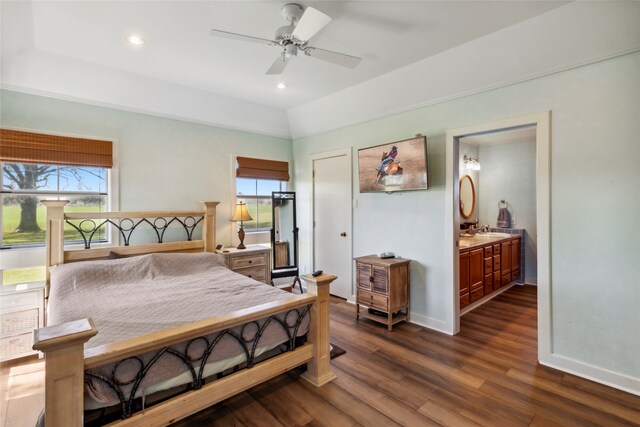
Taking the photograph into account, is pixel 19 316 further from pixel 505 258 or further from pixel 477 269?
pixel 505 258

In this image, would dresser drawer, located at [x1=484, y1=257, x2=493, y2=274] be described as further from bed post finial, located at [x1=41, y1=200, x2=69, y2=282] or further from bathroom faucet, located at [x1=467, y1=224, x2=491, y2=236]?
bed post finial, located at [x1=41, y1=200, x2=69, y2=282]

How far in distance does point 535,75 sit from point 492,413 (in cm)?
270

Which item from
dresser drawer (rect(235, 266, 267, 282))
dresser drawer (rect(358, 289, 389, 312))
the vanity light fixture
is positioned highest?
the vanity light fixture

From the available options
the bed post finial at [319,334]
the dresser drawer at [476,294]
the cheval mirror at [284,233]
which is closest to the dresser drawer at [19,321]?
the bed post finial at [319,334]

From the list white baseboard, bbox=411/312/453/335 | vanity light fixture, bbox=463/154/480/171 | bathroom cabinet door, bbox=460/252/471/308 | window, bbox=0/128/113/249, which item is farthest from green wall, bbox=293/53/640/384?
window, bbox=0/128/113/249

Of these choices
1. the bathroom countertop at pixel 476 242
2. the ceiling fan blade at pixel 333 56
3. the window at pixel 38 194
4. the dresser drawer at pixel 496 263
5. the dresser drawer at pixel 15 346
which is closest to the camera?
the ceiling fan blade at pixel 333 56

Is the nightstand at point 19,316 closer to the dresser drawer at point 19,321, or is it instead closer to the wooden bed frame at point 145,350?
the dresser drawer at point 19,321

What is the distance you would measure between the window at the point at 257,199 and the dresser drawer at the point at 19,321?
2547 mm

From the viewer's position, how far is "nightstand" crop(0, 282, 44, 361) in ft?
8.59

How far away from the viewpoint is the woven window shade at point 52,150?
Answer: 114 inches

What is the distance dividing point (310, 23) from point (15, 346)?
358cm

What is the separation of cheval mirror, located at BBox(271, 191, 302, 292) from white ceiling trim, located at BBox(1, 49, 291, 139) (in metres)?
1.15

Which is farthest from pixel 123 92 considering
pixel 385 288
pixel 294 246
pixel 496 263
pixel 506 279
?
pixel 506 279

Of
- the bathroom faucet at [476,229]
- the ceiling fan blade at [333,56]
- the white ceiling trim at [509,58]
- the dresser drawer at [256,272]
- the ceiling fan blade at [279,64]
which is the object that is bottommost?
the dresser drawer at [256,272]
